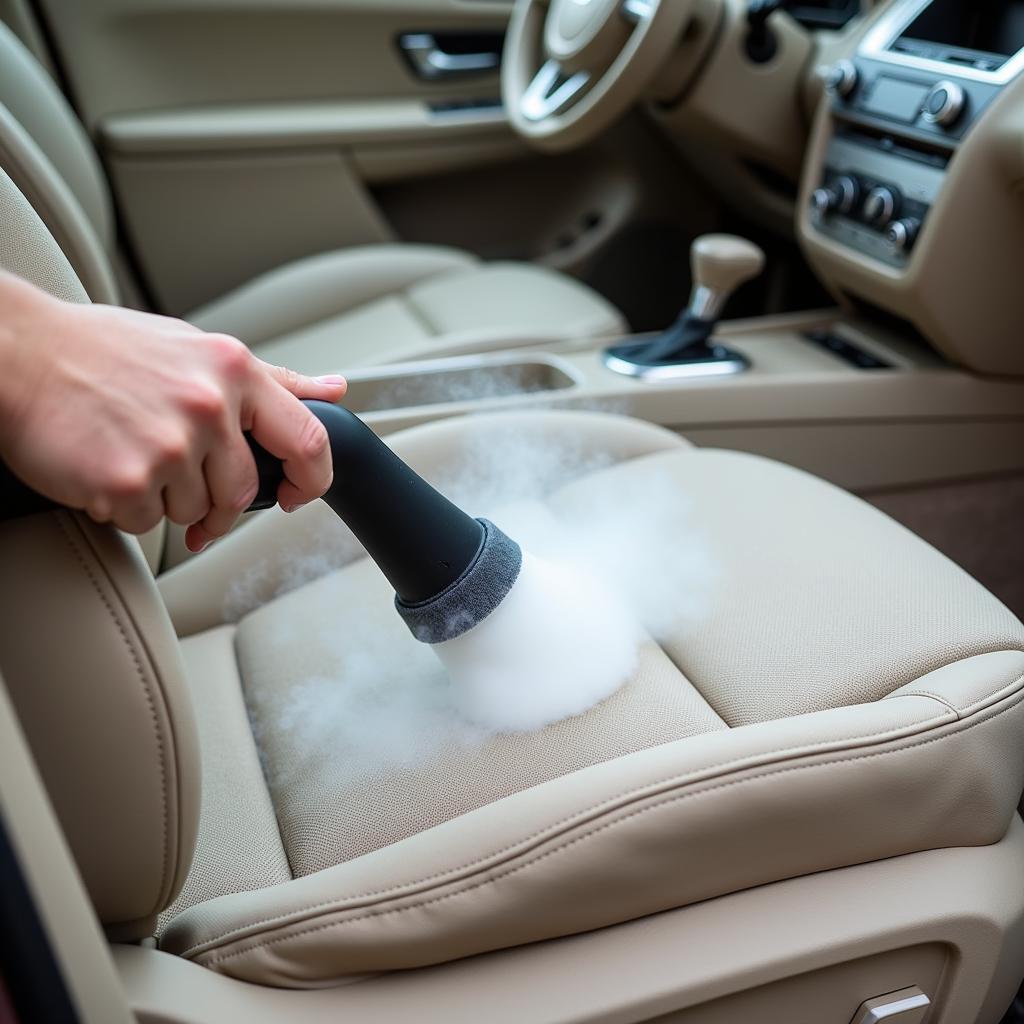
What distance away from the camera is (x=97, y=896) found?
0.59 m

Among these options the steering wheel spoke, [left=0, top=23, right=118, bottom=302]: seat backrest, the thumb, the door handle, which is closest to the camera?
the thumb

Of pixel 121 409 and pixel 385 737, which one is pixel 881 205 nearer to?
pixel 385 737

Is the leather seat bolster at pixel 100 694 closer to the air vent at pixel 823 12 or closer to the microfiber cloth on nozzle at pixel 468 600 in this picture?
the microfiber cloth on nozzle at pixel 468 600

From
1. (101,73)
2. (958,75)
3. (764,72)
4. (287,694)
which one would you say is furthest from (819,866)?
(101,73)

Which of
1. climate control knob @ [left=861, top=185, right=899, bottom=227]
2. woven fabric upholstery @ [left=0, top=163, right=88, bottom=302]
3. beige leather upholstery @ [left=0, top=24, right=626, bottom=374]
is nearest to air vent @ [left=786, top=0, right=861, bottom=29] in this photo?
climate control knob @ [left=861, top=185, right=899, bottom=227]

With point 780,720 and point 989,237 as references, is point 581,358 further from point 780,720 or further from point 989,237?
point 780,720

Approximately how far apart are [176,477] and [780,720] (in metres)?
0.44

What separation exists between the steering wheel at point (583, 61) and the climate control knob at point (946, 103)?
334 millimetres

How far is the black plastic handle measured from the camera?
66 cm

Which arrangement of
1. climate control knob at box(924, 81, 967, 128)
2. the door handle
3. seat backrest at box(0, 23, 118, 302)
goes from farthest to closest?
A: the door handle
climate control knob at box(924, 81, 967, 128)
seat backrest at box(0, 23, 118, 302)

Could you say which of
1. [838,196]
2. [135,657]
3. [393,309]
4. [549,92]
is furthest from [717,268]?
[135,657]

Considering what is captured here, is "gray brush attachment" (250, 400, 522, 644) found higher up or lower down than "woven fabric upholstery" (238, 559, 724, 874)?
higher up

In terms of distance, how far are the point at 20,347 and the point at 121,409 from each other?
53mm

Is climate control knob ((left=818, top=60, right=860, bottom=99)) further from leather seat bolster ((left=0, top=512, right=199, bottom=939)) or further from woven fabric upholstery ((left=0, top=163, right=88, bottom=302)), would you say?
leather seat bolster ((left=0, top=512, right=199, bottom=939))
